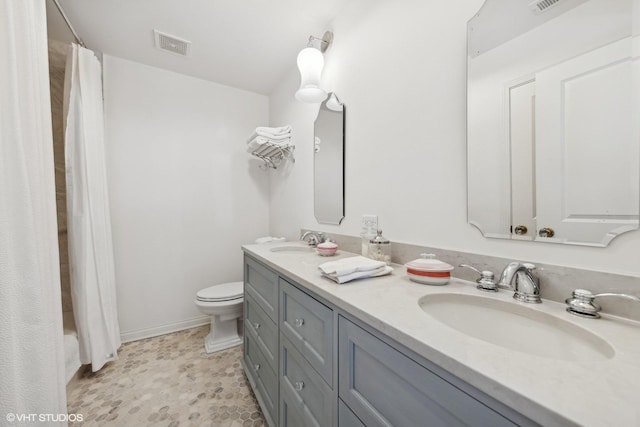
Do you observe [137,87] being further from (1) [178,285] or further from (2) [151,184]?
(1) [178,285]

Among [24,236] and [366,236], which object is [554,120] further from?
[24,236]

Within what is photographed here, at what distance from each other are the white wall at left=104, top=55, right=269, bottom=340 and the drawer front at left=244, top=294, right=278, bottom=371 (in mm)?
1049

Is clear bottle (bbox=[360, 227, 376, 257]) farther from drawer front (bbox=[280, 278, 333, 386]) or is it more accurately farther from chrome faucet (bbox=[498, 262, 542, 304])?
chrome faucet (bbox=[498, 262, 542, 304])

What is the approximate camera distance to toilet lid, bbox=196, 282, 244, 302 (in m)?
1.83

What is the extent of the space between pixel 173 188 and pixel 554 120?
8.11ft

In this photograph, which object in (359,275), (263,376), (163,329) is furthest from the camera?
(163,329)

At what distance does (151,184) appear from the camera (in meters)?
2.08

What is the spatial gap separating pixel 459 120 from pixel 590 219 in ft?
1.64

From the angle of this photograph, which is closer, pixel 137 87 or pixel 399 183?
pixel 399 183

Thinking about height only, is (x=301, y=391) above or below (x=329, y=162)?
below

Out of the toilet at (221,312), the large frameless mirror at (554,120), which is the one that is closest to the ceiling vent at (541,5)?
the large frameless mirror at (554,120)

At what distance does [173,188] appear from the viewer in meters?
2.17

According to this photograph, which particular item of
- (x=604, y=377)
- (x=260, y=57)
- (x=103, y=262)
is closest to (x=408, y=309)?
(x=604, y=377)

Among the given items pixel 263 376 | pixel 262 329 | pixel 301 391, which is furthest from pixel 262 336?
pixel 301 391
